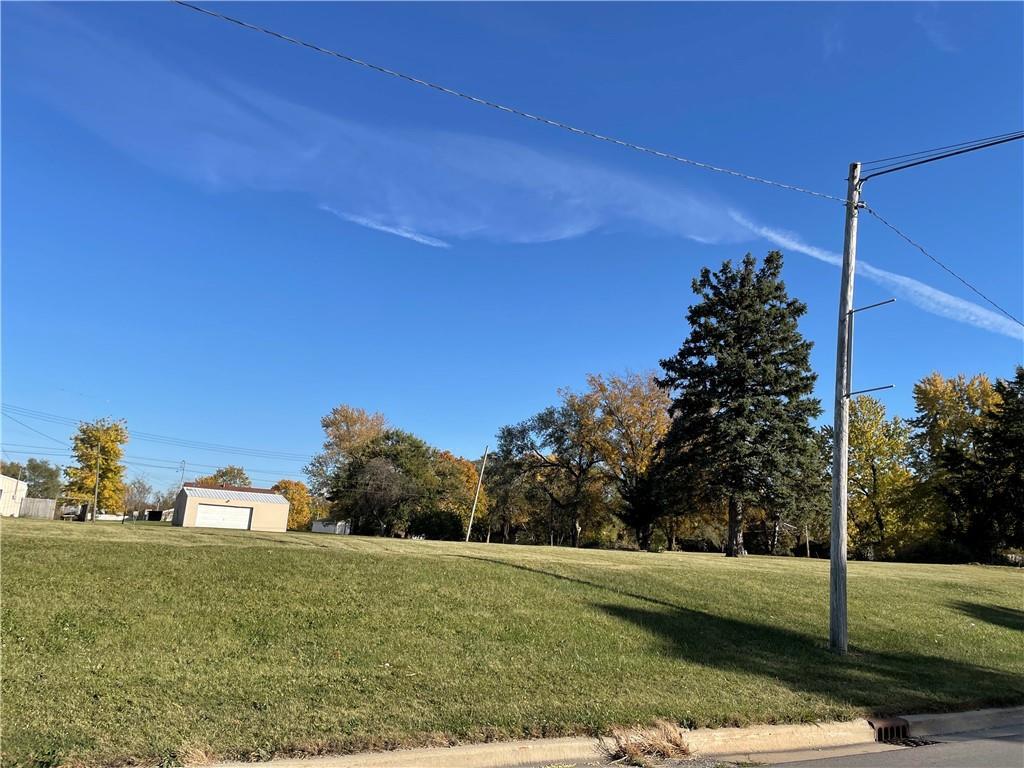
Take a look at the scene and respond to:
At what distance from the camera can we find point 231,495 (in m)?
54.5

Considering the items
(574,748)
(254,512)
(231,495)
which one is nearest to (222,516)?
(231,495)

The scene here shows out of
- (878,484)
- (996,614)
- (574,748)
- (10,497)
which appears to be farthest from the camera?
(10,497)

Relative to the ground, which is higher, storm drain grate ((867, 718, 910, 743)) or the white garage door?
storm drain grate ((867, 718, 910, 743))

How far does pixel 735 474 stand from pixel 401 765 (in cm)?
3034

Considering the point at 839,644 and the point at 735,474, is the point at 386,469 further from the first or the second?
the point at 839,644

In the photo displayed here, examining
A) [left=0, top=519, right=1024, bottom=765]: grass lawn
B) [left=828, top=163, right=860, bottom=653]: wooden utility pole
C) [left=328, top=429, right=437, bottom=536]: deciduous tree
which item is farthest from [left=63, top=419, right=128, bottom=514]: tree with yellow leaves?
[left=828, top=163, right=860, bottom=653]: wooden utility pole

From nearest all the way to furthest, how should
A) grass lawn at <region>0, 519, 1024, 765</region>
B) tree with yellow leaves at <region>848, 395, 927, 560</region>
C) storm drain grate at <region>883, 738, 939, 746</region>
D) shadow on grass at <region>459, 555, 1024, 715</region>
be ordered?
grass lawn at <region>0, 519, 1024, 765</region>, storm drain grate at <region>883, 738, 939, 746</region>, shadow on grass at <region>459, 555, 1024, 715</region>, tree with yellow leaves at <region>848, 395, 927, 560</region>

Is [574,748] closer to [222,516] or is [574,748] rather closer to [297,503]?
[222,516]

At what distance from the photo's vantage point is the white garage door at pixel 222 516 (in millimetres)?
52125

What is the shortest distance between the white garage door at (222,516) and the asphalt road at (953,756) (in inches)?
2061

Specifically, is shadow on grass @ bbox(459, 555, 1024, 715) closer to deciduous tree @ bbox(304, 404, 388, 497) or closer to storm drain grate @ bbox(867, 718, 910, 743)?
storm drain grate @ bbox(867, 718, 910, 743)

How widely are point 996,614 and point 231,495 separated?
50.9 meters

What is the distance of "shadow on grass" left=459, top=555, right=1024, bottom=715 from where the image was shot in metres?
8.66

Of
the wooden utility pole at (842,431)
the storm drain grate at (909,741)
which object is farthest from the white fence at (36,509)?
the storm drain grate at (909,741)
